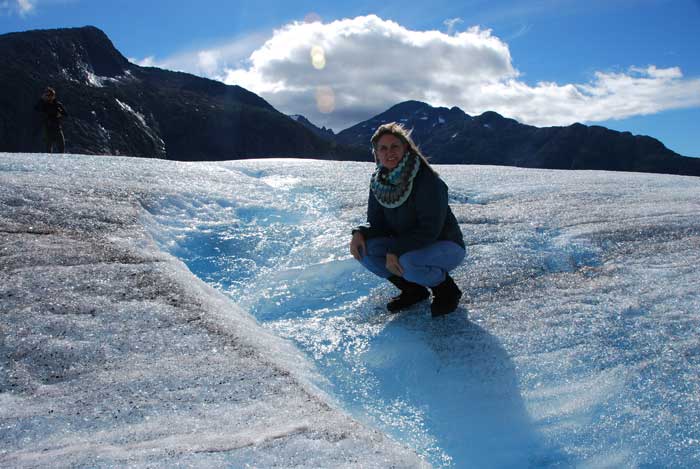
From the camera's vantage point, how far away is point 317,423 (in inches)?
77.9

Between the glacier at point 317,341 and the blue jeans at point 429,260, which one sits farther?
the blue jeans at point 429,260

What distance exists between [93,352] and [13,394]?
372 mm

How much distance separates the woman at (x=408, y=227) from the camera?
3160 millimetres

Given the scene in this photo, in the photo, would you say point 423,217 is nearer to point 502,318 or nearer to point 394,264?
point 394,264

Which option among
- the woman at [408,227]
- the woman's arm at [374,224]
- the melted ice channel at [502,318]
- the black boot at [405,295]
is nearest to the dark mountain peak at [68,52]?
the melted ice channel at [502,318]

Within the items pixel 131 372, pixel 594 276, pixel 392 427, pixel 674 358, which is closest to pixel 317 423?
pixel 392 427

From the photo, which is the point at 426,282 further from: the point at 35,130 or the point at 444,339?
the point at 35,130

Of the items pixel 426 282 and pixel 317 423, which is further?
pixel 426 282

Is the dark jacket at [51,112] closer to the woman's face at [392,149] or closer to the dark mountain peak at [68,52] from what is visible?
the woman's face at [392,149]

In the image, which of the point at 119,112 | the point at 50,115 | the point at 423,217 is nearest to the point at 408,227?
the point at 423,217

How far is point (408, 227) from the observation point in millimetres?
3371

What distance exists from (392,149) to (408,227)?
0.55m

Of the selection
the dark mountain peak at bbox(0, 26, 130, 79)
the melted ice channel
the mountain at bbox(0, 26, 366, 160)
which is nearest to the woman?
the melted ice channel

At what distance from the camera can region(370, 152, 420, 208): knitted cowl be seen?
124 inches
